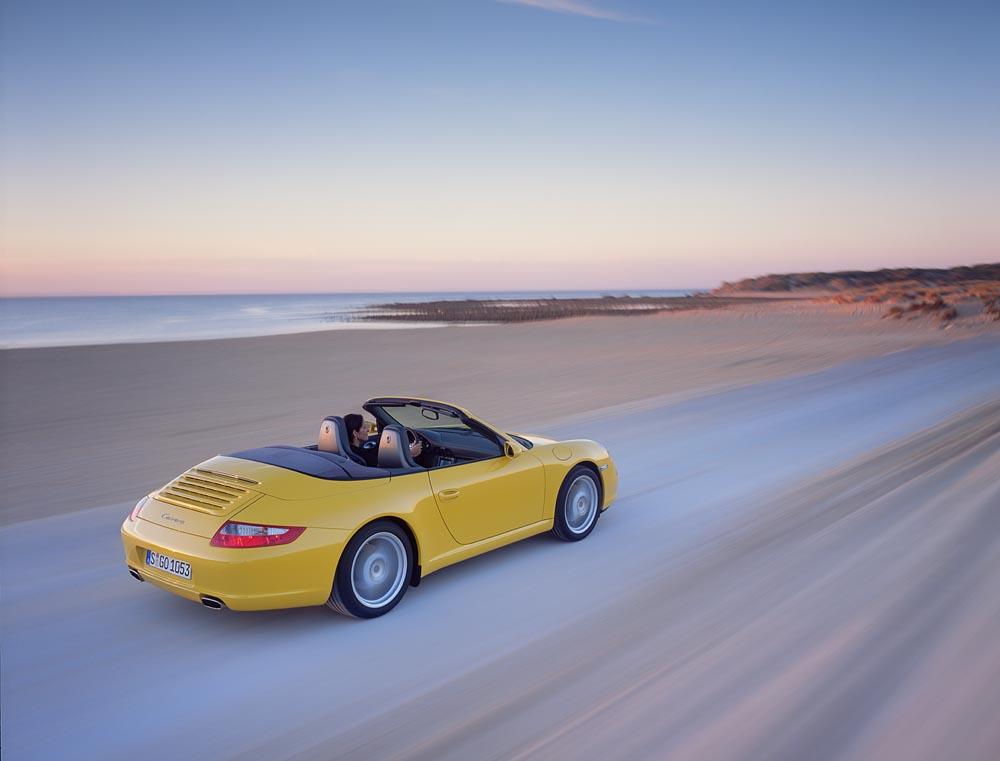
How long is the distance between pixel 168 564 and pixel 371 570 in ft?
4.01

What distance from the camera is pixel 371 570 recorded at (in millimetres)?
4984

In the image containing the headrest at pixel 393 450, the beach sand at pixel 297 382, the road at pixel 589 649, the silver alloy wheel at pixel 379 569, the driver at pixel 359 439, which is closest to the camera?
the road at pixel 589 649

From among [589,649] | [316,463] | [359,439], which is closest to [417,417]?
[359,439]

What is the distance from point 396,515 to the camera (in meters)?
5.01

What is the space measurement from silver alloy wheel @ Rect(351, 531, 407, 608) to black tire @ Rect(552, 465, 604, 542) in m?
1.68

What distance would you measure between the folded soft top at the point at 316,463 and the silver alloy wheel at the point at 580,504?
6.25ft

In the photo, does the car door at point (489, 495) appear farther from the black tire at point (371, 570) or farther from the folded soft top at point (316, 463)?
the folded soft top at point (316, 463)

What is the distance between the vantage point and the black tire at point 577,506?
21.0 ft

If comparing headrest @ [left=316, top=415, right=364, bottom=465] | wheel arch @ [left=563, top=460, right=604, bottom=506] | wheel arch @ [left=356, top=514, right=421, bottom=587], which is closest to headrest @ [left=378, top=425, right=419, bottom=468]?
headrest @ [left=316, top=415, right=364, bottom=465]

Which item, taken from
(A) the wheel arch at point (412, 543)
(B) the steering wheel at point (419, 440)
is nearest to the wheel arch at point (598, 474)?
(B) the steering wheel at point (419, 440)

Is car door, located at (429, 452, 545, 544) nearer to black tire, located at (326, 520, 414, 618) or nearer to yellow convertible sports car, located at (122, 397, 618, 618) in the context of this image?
yellow convertible sports car, located at (122, 397, 618, 618)

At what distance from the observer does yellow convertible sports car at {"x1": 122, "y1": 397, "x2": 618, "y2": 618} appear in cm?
449

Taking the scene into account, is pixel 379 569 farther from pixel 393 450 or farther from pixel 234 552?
pixel 234 552

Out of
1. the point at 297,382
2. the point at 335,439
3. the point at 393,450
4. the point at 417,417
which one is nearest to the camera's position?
the point at 393,450
